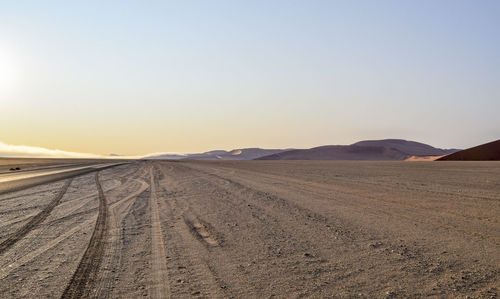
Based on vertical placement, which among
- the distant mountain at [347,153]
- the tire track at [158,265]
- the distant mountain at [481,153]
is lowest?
the tire track at [158,265]

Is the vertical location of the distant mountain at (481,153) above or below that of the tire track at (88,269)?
above

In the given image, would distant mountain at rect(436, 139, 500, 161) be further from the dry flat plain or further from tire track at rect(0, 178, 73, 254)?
tire track at rect(0, 178, 73, 254)

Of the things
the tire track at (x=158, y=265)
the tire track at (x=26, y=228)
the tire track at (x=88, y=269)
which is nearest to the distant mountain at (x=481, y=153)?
the tire track at (x=26, y=228)

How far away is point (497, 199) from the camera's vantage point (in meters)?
11.6

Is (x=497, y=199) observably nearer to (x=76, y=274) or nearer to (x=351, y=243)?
(x=351, y=243)

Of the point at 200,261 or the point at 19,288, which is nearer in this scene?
the point at 19,288

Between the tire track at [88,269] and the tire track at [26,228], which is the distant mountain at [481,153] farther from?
the tire track at [88,269]

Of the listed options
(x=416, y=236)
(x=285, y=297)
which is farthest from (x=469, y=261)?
(x=285, y=297)

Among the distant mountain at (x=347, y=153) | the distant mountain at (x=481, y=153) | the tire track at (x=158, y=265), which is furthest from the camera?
the distant mountain at (x=347, y=153)

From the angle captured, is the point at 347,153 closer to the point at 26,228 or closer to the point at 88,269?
the point at 26,228

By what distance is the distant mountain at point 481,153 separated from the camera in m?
48.2

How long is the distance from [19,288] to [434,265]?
203 inches

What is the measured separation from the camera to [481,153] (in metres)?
49.6

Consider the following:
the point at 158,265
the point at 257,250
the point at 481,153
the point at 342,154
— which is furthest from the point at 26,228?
the point at 342,154
